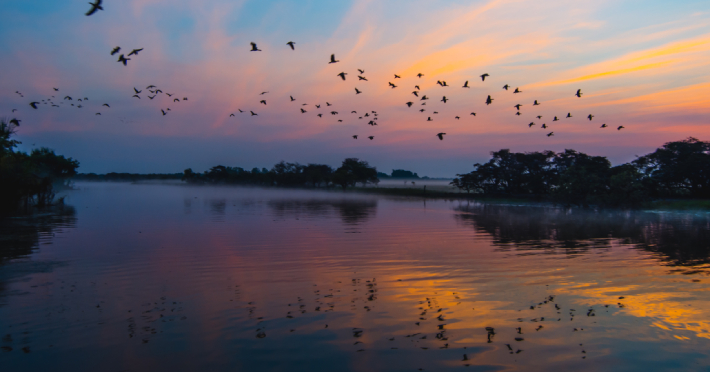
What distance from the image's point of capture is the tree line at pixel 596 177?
46.2 m

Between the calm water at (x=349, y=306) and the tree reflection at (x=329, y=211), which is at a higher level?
the tree reflection at (x=329, y=211)

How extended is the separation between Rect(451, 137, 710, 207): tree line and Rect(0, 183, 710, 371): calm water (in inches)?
1087

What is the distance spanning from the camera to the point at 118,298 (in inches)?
441

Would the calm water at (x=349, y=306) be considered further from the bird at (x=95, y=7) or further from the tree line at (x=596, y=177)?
the tree line at (x=596, y=177)

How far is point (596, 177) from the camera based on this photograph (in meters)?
47.8

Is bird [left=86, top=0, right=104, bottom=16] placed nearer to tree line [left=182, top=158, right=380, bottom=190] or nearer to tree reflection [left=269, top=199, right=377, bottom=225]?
tree reflection [left=269, top=199, right=377, bottom=225]

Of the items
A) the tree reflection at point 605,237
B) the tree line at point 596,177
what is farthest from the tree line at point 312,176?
the tree reflection at point 605,237

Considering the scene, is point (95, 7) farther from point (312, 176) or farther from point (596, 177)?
point (312, 176)

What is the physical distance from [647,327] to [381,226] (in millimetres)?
21221

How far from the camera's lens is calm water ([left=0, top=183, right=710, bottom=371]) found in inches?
305

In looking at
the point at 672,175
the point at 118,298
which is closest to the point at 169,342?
the point at 118,298

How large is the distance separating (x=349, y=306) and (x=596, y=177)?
4578cm

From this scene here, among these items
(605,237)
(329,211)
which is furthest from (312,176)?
(605,237)

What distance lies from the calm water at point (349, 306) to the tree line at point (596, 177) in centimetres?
2761
